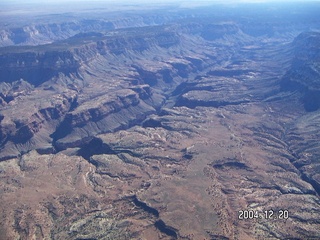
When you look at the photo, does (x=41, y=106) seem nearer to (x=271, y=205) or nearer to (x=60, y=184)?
(x=60, y=184)

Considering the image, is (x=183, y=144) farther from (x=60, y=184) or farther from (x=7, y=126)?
(x=7, y=126)

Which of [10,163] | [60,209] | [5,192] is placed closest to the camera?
[60,209]

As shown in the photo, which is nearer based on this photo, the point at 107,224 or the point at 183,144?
the point at 107,224

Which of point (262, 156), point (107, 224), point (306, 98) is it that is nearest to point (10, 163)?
point (107, 224)

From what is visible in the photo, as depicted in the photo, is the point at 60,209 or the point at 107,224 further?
the point at 60,209

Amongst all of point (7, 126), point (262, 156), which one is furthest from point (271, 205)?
point (7, 126)

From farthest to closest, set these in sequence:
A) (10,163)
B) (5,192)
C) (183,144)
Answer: (183,144) < (10,163) < (5,192)

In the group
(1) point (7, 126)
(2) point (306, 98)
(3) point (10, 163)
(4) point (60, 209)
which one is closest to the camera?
(4) point (60, 209)

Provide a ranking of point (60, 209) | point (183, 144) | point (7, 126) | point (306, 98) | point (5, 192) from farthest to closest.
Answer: point (306, 98)
point (7, 126)
point (183, 144)
point (5, 192)
point (60, 209)
